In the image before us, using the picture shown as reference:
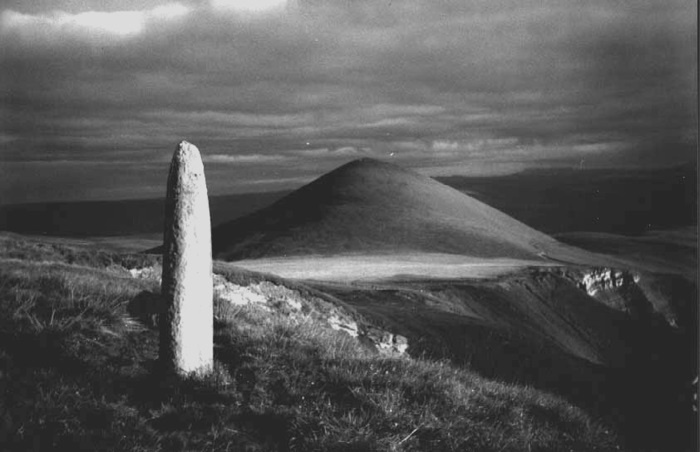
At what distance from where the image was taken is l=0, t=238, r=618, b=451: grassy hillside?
22.3 feet

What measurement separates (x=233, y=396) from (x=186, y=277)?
1.69 m

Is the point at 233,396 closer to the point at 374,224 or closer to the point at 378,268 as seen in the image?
the point at 378,268

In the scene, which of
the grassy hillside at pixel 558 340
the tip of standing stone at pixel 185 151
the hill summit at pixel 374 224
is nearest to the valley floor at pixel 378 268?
the grassy hillside at pixel 558 340

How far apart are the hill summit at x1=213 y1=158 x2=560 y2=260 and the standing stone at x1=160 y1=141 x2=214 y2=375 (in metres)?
98.8

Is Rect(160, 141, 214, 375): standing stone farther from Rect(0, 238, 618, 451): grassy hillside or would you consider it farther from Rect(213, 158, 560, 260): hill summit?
Rect(213, 158, 560, 260): hill summit

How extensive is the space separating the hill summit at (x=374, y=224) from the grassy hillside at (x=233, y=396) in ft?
322

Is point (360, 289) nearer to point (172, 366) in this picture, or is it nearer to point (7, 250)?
point (7, 250)

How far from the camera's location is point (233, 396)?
7738mm

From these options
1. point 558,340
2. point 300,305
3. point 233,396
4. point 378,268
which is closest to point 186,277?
point 233,396

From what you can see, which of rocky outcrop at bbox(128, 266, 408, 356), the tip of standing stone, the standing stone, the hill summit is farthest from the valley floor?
the standing stone

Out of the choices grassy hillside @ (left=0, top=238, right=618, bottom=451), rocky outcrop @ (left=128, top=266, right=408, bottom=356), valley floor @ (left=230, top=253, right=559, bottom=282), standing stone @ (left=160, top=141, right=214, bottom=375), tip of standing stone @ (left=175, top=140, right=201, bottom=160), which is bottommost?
valley floor @ (left=230, top=253, right=559, bottom=282)

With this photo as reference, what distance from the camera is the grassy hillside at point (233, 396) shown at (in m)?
6.79

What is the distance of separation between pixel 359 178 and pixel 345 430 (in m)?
156

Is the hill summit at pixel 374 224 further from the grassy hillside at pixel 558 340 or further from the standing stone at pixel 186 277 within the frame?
the standing stone at pixel 186 277
